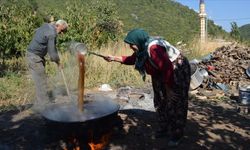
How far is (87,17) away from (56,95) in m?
6.16

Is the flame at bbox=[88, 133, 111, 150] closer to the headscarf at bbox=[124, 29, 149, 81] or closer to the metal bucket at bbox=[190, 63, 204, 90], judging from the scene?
the headscarf at bbox=[124, 29, 149, 81]

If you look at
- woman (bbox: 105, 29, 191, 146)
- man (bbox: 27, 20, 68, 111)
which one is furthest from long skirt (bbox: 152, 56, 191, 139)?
man (bbox: 27, 20, 68, 111)

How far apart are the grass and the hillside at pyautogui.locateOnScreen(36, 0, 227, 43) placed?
97.8 ft

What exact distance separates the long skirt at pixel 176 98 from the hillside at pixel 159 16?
120ft

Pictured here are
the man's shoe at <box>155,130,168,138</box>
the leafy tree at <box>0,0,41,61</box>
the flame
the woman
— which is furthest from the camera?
the leafy tree at <box>0,0,41,61</box>

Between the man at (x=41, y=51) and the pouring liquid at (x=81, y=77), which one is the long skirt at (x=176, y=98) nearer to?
the pouring liquid at (x=81, y=77)

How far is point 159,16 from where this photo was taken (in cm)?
5234

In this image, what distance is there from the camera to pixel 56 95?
8758 millimetres

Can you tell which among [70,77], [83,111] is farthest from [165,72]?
[70,77]

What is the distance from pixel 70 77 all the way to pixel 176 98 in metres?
5.29

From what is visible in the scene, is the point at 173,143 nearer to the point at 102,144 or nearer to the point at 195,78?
the point at 102,144

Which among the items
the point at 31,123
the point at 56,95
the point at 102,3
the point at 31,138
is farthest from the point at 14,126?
the point at 102,3

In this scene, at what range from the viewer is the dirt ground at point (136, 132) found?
17.5ft

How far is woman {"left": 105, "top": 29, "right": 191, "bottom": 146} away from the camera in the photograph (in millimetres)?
4609
